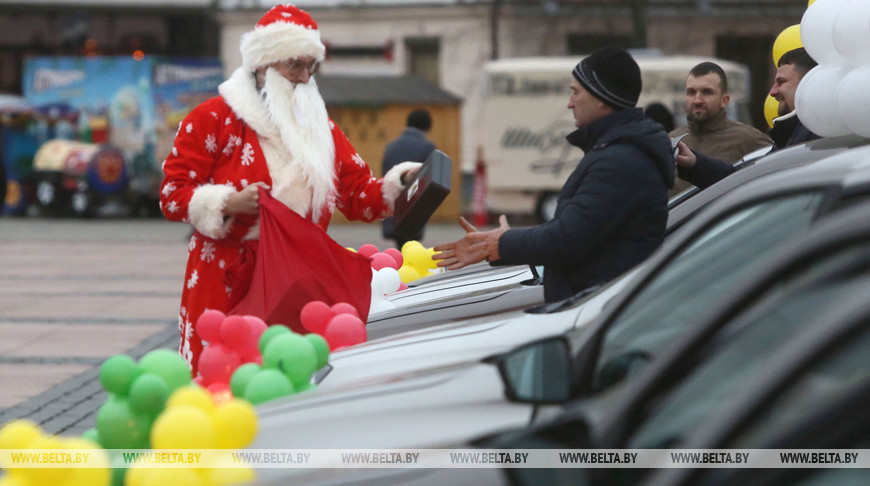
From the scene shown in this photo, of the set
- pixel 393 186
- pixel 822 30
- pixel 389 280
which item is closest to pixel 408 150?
pixel 389 280

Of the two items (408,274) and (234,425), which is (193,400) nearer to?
(234,425)

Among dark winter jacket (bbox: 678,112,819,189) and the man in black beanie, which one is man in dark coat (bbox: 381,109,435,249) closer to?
dark winter jacket (bbox: 678,112,819,189)

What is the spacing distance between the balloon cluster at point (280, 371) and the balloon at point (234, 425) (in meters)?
0.40

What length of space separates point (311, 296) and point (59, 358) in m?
4.37

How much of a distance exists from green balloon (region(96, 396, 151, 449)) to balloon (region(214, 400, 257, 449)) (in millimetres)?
359

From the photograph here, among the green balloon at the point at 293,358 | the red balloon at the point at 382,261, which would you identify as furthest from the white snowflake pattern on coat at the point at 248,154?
the green balloon at the point at 293,358

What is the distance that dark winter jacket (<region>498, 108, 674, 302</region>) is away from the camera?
3359mm

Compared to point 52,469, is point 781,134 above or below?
above

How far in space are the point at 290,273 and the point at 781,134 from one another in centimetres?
229

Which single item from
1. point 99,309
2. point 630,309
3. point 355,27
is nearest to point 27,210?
point 355,27

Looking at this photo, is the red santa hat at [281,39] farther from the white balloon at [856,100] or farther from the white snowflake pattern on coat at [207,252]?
the white balloon at [856,100]

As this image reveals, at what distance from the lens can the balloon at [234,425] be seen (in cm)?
232

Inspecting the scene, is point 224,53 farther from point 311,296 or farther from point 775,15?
point 311,296

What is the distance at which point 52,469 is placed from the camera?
2.23m
